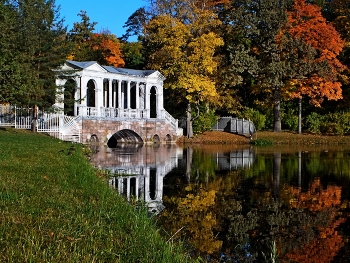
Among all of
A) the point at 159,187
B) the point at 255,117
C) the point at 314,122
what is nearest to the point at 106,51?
the point at 255,117

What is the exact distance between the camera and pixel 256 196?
1005 centimetres

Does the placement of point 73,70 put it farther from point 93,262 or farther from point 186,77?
point 93,262

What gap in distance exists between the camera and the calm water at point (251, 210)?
19.8 feet

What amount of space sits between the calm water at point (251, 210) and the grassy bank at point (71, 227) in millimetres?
580

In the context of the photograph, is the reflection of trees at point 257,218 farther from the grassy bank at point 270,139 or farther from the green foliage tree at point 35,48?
the grassy bank at point 270,139

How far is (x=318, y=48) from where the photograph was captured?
3872 centimetres

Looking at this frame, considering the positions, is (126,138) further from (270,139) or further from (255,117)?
(255,117)

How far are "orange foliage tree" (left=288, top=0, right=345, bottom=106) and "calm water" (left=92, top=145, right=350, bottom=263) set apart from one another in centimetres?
2436

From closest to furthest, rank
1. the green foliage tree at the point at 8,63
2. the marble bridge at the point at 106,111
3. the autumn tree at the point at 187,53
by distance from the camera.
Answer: the green foliage tree at the point at 8,63 → the marble bridge at the point at 106,111 → the autumn tree at the point at 187,53

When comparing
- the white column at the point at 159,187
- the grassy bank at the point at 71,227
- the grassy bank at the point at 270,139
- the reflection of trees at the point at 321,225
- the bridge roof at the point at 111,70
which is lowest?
the reflection of trees at the point at 321,225

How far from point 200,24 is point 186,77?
15.3 ft

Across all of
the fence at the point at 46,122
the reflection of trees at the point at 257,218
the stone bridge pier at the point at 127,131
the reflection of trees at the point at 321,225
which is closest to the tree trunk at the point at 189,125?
the stone bridge pier at the point at 127,131

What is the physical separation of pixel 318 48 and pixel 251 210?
3291cm

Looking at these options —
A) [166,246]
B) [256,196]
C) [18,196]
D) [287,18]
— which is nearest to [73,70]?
[287,18]
